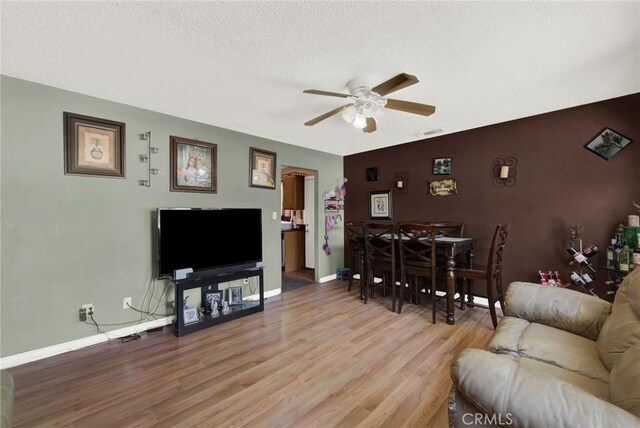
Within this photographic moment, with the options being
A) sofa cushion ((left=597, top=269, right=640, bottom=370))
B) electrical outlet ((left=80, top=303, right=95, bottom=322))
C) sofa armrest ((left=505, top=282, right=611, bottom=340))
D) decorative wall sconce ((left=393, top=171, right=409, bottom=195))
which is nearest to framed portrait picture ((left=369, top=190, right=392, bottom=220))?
decorative wall sconce ((left=393, top=171, right=409, bottom=195))

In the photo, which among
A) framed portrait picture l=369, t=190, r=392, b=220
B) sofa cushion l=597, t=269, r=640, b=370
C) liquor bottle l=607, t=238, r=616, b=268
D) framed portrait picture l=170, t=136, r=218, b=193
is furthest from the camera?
framed portrait picture l=369, t=190, r=392, b=220

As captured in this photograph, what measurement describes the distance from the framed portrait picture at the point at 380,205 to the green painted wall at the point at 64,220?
3023 mm

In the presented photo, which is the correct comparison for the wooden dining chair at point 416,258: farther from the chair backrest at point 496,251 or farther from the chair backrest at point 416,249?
the chair backrest at point 496,251

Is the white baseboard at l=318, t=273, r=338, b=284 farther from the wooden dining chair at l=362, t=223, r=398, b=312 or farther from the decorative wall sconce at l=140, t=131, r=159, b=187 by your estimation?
the decorative wall sconce at l=140, t=131, r=159, b=187

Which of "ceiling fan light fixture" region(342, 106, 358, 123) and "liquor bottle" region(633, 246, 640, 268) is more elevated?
"ceiling fan light fixture" region(342, 106, 358, 123)

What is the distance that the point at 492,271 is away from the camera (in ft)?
9.48

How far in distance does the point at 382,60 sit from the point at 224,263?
2675 millimetres

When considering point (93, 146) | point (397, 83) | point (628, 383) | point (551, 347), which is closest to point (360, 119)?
point (397, 83)

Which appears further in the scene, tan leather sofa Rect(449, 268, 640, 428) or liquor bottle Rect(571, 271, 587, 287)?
liquor bottle Rect(571, 271, 587, 287)

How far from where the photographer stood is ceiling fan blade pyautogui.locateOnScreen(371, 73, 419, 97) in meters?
1.74

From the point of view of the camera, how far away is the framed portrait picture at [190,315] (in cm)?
287

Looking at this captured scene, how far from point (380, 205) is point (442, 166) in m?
1.24

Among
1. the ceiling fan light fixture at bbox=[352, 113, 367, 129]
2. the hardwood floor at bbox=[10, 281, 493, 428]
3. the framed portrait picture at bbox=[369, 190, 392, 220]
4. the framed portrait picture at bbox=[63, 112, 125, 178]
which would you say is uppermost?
the ceiling fan light fixture at bbox=[352, 113, 367, 129]

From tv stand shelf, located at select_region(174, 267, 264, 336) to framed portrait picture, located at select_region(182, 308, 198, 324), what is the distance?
2 cm
